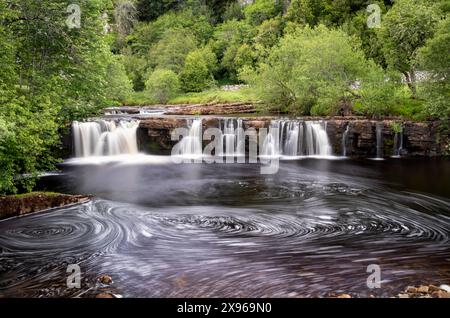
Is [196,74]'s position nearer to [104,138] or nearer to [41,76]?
[104,138]

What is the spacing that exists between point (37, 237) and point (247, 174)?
11.3m

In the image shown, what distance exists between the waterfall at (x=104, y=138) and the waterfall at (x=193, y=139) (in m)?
3.22

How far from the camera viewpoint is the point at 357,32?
46.4 meters

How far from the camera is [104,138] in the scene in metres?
25.3

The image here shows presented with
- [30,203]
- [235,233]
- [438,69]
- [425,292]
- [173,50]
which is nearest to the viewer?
[425,292]

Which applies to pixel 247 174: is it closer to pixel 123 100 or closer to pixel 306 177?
pixel 306 177

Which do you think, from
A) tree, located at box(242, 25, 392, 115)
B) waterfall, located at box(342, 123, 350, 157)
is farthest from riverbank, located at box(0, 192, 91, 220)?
tree, located at box(242, 25, 392, 115)

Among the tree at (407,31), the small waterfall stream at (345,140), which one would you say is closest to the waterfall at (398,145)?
the small waterfall stream at (345,140)

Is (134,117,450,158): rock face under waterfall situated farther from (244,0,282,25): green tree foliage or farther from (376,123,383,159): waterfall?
(244,0,282,25): green tree foliage

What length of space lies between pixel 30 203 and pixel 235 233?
6.77 meters

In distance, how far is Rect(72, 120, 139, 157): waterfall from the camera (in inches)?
970

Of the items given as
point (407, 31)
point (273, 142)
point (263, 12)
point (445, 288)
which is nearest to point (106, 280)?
point (445, 288)
